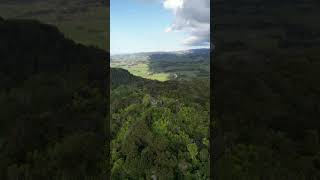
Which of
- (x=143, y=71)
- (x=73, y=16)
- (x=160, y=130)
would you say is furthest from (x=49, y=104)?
(x=143, y=71)

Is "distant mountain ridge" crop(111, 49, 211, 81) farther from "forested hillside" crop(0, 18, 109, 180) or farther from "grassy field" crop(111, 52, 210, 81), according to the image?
"forested hillside" crop(0, 18, 109, 180)

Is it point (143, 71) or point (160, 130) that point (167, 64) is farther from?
point (160, 130)
